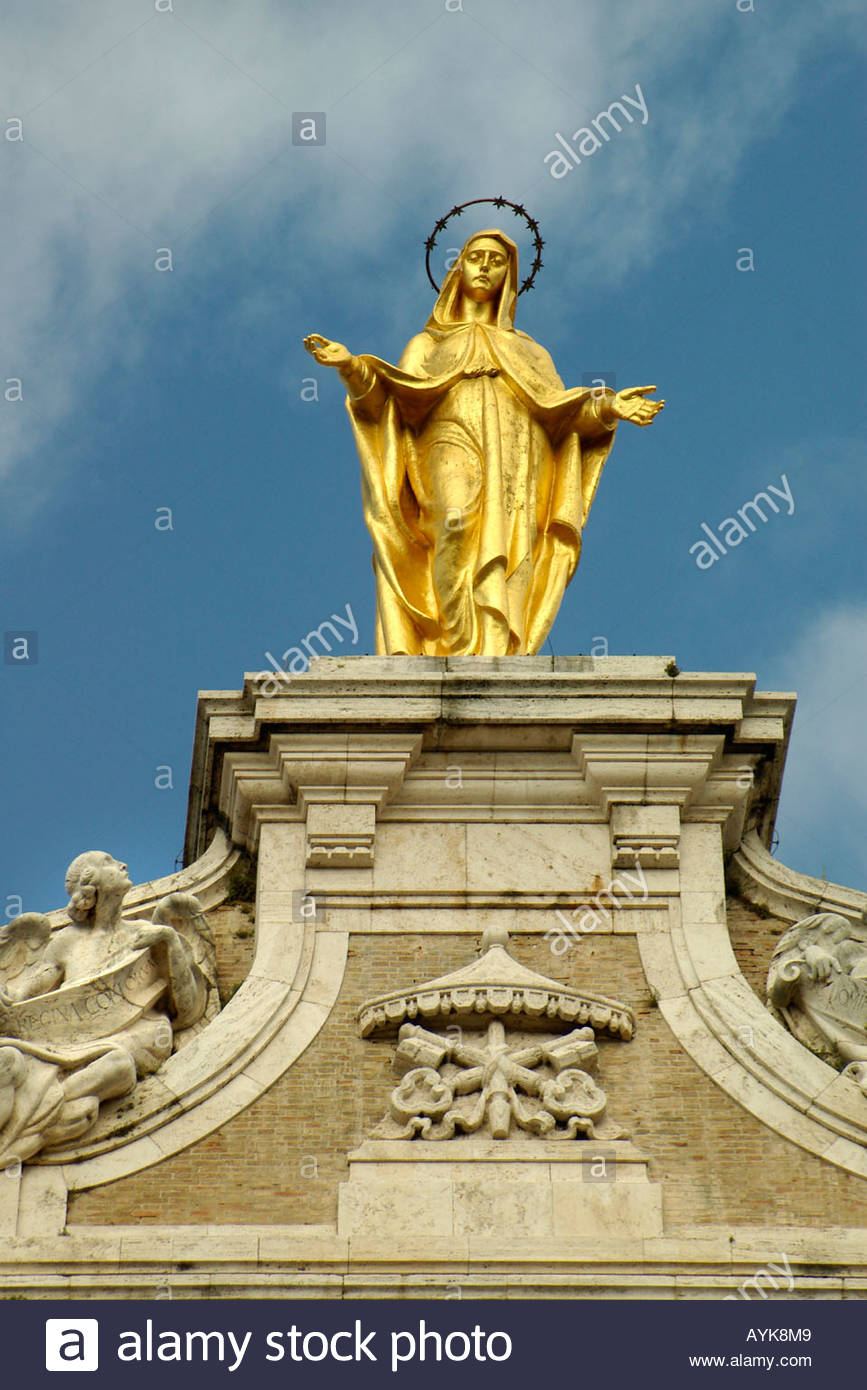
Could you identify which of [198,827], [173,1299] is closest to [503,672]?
[198,827]

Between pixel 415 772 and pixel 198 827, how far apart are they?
4.88 feet

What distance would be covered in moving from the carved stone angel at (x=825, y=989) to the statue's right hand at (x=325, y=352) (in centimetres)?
471

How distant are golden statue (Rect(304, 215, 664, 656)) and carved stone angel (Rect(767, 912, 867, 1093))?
2.75 meters

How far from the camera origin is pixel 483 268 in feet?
63.8

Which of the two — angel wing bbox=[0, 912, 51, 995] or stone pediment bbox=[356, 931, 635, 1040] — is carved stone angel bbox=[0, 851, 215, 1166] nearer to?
angel wing bbox=[0, 912, 51, 995]

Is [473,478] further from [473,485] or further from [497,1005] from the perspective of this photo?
[497,1005]

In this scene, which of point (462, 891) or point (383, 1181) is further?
point (462, 891)

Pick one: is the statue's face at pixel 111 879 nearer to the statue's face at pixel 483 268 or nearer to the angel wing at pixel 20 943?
the angel wing at pixel 20 943

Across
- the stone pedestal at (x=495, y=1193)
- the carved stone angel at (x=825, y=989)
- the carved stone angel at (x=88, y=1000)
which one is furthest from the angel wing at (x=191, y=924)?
the carved stone angel at (x=825, y=989)

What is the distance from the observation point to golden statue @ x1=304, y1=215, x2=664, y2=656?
17.9 meters

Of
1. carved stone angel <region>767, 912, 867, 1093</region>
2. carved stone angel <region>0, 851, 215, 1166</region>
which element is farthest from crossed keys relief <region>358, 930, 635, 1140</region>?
carved stone angel <region>0, 851, 215, 1166</region>

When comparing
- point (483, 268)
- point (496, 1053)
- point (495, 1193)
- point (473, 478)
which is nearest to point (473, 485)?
point (473, 478)
